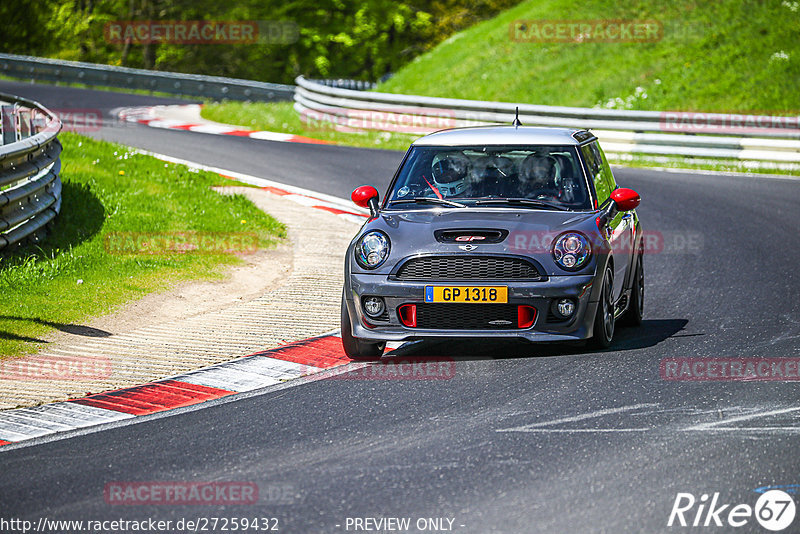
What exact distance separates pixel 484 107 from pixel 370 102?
356 cm

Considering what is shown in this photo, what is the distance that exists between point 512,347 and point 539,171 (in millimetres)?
1389

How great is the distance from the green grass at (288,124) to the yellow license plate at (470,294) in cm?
1548

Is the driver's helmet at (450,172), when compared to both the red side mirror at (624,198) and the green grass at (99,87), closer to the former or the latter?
the red side mirror at (624,198)

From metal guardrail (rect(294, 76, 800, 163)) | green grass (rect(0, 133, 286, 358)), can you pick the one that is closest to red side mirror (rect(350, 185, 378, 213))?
green grass (rect(0, 133, 286, 358))

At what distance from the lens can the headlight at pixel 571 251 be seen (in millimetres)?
7953

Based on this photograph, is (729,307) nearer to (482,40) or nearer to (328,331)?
(328,331)

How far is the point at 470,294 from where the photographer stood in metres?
7.84

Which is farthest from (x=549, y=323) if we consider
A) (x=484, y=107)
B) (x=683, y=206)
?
(x=484, y=107)
